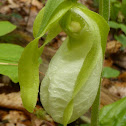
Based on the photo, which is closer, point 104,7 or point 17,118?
point 104,7

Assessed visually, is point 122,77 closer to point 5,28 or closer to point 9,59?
point 5,28

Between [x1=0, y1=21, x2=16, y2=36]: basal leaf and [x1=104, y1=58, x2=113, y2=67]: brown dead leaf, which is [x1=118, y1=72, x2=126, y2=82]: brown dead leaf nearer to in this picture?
[x1=104, y1=58, x2=113, y2=67]: brown dead leaf

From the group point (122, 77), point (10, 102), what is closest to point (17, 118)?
point (10, 102)

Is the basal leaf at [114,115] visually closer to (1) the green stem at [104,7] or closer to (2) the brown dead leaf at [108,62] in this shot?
(1) the green stem at [104,7]

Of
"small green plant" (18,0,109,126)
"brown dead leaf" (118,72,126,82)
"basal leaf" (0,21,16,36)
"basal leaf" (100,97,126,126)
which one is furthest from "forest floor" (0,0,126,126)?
"small green plant" (18,0,109,126)

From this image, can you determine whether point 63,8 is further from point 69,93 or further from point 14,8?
point 14,8
